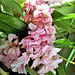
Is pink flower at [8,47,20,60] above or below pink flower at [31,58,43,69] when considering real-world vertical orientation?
above

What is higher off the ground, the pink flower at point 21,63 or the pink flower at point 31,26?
the pink flower at point 31,26

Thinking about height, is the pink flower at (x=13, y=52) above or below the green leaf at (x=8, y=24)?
below

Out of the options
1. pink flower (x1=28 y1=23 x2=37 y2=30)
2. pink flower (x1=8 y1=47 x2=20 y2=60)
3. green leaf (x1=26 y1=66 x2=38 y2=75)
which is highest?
pink flower (x1=28 y1=23 x2=37 y2=30)

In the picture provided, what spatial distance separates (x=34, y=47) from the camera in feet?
1.13

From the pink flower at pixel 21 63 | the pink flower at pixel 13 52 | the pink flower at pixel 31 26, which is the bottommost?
the pink flower at pixel 21 63

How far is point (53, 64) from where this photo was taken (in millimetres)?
361

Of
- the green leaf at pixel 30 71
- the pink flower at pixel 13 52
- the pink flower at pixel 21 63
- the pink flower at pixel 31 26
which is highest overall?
the pink flower at pixel 31 26

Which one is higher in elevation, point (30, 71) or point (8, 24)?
point (8, 24)

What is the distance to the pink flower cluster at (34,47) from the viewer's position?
0.34m

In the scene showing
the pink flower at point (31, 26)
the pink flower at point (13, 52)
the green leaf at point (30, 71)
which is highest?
the pink flower at point (31, 26)

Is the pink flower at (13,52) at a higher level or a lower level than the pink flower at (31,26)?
lower

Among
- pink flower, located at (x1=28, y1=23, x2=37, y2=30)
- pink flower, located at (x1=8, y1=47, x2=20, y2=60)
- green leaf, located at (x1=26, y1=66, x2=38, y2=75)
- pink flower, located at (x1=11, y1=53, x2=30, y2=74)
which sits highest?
pink flower, located at (x1=28, y1=23, x2=37, y2=30)

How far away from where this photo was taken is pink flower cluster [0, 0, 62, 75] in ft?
1.13

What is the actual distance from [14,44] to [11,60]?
4 centimetres
